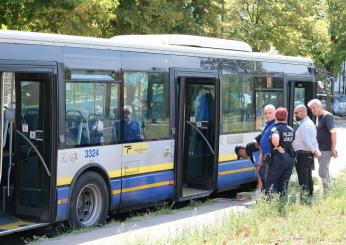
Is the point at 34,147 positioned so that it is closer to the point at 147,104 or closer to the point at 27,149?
the point at 27,149

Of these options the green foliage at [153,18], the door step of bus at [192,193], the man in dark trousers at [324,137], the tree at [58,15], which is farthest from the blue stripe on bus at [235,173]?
the green foliage at [153,18]

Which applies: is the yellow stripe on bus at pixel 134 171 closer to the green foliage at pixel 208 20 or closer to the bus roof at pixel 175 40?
the bus roof at pixel 175 40

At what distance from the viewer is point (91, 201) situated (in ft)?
33.7

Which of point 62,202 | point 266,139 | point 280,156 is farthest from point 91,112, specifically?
point 280,156

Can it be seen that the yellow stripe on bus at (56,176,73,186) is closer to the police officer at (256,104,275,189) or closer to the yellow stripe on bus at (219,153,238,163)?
the police officer at (256,104,275,189)

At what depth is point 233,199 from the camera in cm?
1366

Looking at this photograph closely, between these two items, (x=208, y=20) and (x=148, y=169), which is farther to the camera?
(x=208, y=20)

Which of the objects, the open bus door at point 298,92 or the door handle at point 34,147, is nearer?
the door handle at point 34,147

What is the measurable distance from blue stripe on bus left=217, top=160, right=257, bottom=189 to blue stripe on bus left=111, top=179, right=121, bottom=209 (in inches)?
125

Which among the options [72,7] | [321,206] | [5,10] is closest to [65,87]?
[321,206]

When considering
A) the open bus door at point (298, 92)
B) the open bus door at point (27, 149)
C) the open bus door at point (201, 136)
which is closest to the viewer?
the open bus door at point (27, 149)

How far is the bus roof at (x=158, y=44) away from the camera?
29.8 feet

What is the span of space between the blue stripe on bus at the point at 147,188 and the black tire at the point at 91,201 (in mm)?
490

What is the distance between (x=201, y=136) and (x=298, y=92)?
15.1 ft
